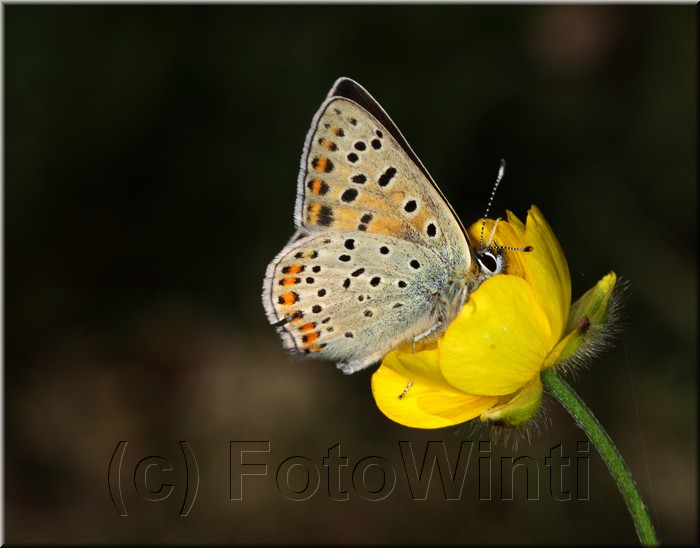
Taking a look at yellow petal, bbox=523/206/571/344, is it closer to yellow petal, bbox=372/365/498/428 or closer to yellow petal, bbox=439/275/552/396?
yellow petal, bbox=439/275/552/396

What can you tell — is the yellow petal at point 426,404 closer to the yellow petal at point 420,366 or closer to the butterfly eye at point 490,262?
the yellow petal at point 420,366

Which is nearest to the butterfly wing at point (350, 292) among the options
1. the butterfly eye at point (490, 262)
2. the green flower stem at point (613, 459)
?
the butterfly eye at point (490, 262)

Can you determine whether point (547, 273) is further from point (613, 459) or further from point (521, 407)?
point (613, 459)

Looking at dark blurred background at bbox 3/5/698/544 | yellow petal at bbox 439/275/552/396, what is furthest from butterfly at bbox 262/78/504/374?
dark blurred background at bbox 3/5/698/544

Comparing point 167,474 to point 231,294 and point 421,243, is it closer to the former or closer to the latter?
point 231,294

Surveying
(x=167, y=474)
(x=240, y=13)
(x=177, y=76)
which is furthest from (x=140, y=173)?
(x=167, y=474)
